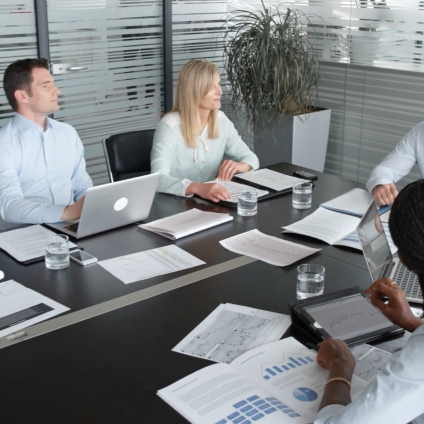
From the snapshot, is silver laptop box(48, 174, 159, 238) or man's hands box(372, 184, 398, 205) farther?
man's hands box(372, 184, 398, 205)

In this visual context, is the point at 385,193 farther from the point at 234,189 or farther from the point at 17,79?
the point at 17,79

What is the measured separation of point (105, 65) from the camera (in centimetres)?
480

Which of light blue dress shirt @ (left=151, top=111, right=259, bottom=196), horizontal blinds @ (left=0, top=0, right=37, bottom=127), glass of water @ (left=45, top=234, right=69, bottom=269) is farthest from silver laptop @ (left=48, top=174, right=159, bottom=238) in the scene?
horizontal blinds @ (left=0, top=0, right=37, bottom=127)

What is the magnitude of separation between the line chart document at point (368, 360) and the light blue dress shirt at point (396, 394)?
28 cm

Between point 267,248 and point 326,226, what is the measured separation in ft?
1.07

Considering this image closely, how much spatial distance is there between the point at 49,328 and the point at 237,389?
0.59 metres

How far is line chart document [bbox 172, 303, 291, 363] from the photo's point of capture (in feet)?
5.50

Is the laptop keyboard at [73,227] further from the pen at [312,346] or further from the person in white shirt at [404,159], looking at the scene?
the person in white shirt at [404,159]

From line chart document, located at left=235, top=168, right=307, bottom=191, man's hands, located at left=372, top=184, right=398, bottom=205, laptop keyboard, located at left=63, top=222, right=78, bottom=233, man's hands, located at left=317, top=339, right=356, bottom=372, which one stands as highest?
man's hands, located at left=372, top=184, right=398, bottom=205

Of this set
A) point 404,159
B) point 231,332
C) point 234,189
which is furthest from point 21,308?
point 404,159

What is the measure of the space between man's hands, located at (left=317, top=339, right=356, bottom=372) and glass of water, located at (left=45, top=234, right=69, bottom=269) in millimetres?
963

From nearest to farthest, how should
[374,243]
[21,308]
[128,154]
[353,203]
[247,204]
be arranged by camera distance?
[21,308] < [374,243] < [247,204] < [353,203] < [128,154]

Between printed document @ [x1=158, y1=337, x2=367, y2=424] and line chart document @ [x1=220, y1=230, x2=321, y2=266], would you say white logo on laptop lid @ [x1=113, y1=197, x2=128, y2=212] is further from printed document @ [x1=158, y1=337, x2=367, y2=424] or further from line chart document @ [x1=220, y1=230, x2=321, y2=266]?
printed document @ [x1=158, y1=337, x2=367, y2=424]

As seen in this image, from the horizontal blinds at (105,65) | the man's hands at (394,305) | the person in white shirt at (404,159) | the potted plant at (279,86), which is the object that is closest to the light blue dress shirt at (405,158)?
the person in white shirt at (404,159)
